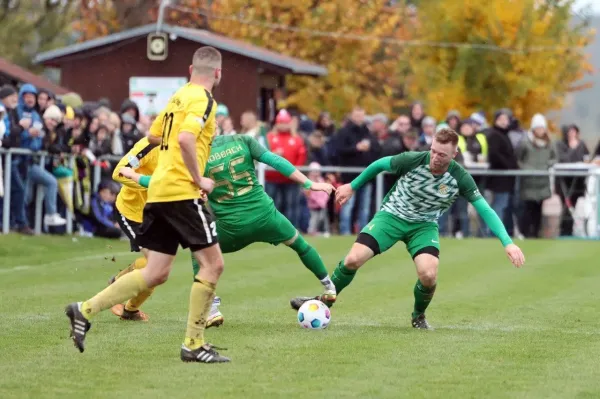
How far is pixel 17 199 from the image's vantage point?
773 inches

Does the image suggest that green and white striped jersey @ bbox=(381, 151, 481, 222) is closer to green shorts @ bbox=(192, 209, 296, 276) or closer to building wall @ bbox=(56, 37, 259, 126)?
green shorts @ bbox=(192, 209, 296, 276)

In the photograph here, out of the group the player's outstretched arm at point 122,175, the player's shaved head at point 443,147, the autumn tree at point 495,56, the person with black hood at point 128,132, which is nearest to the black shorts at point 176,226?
the player's outstretched arm at point 122,175

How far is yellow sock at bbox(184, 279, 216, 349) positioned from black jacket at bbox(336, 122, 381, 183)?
1566 centimetres

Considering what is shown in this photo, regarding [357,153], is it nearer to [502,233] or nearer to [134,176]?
[502,233]

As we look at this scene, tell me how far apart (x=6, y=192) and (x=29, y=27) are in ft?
105

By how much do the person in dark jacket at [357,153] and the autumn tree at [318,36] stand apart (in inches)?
821

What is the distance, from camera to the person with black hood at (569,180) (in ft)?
83.0

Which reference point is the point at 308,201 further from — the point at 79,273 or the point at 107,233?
the point at 79,273

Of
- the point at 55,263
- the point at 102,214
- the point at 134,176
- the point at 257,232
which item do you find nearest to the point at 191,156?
the point at 134,176

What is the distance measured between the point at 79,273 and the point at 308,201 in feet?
29.8

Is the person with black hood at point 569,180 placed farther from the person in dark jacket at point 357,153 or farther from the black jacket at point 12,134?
the black jacket at point 12,134

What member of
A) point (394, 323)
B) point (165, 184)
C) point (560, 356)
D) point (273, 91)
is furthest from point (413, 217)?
point (273, 91)

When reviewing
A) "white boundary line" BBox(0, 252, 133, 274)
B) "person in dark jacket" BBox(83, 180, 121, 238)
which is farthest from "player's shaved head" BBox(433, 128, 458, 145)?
"person in dark jacket" BBox(83, 180, 121, 238)

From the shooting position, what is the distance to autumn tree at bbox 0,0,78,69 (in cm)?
4944
